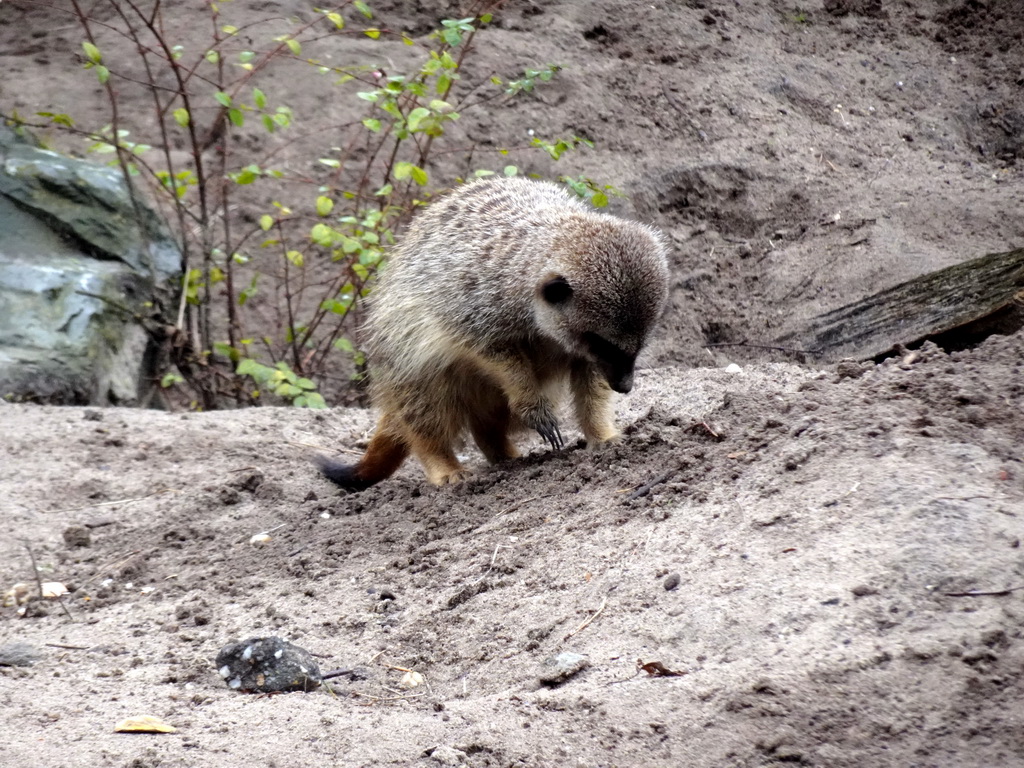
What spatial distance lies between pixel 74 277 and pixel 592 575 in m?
4.49

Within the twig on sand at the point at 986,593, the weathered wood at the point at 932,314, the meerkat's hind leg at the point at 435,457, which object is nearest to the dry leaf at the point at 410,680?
the twig on sand at the point at 986,593

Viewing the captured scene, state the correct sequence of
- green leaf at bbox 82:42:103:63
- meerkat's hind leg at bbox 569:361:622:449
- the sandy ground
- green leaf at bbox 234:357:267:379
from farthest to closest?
green leaf at bbox 234:357:267:379 → green leaf at bbox 82:42:103:63 → meerkat's hind leg at bbox 569:361:622:449 → the sandy ground

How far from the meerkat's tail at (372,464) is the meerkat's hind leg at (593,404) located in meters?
0.81

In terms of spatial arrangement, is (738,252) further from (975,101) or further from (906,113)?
(975,101)

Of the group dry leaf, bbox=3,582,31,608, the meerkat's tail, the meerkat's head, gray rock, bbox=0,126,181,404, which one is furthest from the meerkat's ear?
gray rock, bbox=0,126,181,404

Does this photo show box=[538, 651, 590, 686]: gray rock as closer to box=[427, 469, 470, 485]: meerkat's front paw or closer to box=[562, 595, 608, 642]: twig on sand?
box=[562, 595, 608, 642]: twig on sand

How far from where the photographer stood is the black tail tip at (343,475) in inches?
177

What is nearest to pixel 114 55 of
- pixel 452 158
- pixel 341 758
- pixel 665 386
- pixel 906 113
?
pixel 452 158

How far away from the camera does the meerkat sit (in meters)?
3.84

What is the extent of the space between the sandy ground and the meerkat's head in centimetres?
34

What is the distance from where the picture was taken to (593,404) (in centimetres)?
426

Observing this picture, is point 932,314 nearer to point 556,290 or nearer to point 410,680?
point 556,290

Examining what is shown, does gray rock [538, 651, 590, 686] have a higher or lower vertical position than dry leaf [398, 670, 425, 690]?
higher

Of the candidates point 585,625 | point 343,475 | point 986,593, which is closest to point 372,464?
point 343,475
